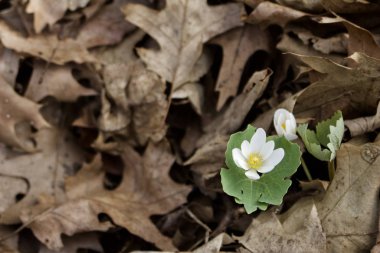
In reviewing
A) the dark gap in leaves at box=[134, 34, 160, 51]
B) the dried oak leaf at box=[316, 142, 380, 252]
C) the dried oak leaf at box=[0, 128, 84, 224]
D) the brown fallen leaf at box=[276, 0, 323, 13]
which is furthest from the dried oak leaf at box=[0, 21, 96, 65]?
the dried oak leaf at box=[316, 142, 380, 252]

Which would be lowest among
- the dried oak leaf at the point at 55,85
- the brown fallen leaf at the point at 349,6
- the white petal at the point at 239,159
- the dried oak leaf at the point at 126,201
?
the dried oak leaf at the point at 126,201

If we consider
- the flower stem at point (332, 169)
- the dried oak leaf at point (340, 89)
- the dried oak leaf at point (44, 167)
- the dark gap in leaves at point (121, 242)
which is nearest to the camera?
the flower stem at point (332, 169)

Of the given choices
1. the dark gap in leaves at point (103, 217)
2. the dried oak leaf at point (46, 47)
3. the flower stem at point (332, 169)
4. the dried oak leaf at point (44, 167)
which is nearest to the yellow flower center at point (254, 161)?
the flower stem at point (332, 169)

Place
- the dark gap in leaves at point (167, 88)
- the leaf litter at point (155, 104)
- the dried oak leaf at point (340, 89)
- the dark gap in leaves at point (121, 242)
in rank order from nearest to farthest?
the dried oak leaf at point (340, 89), the leaf litter at point (155, 104), the dark gap in leaves at point (121, 242), the dark gap in leaves at point (167, 88)

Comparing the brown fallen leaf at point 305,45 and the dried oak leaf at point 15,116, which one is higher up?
the brown fallen leaf at point 305,45

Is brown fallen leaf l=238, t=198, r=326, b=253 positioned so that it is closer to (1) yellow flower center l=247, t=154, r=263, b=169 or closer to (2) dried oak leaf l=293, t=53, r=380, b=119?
(1) yellow flower center l=247, t=154, r=263, b=169

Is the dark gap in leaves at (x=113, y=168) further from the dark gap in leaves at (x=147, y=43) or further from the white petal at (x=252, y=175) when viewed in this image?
the white petal at (x=252, y=175)

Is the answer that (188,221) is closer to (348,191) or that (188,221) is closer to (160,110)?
(160,110)

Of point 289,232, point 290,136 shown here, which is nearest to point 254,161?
point 290,136
